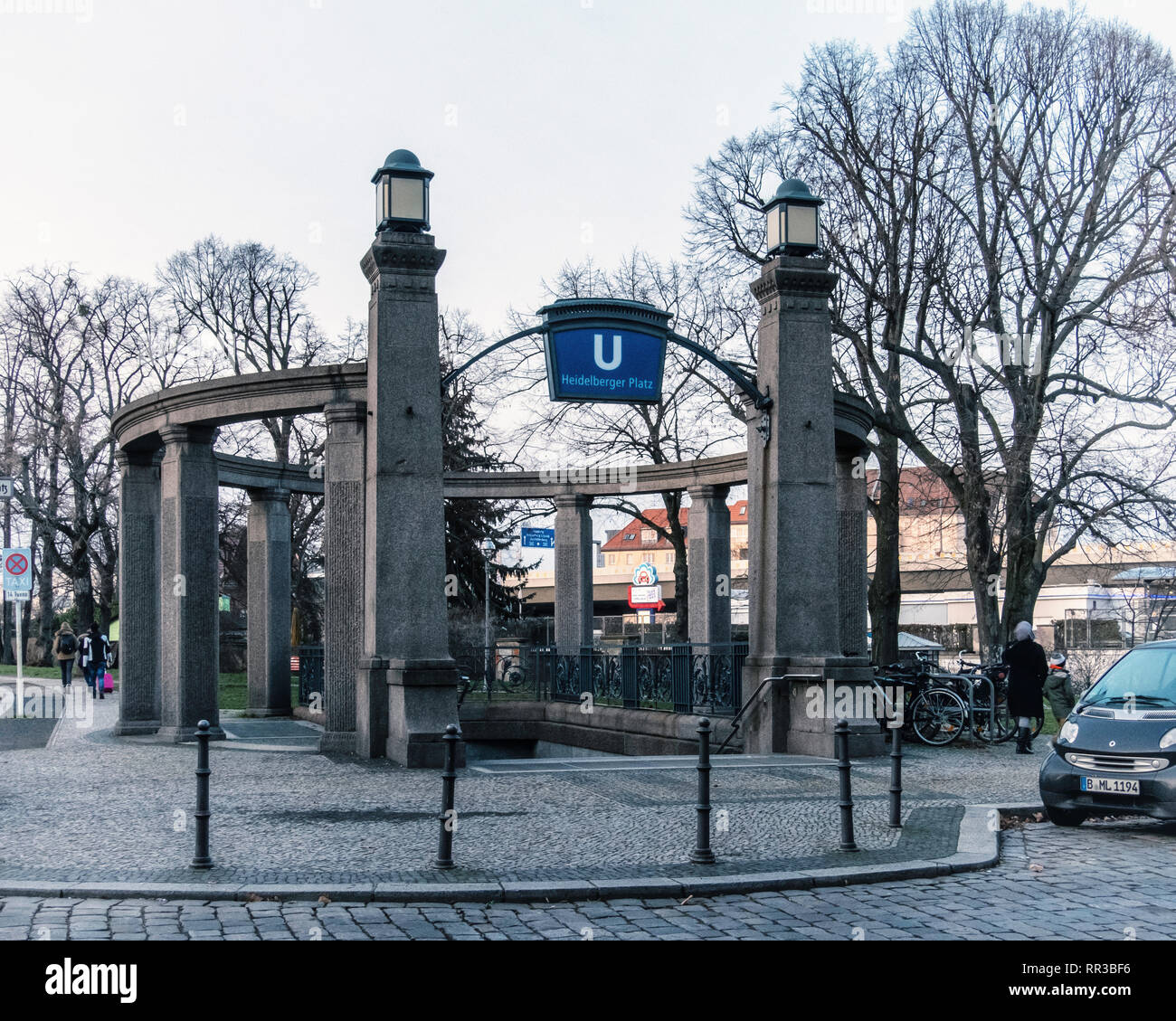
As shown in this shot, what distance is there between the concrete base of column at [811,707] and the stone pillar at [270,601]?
1059 cm

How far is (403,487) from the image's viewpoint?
14.4m

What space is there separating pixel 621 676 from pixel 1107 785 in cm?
1116

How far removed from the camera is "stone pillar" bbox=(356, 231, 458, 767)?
1430 centimetres

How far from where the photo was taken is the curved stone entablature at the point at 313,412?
1595cm

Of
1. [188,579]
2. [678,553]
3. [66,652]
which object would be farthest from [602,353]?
[66,652]

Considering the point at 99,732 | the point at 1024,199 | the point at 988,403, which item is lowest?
the point at 99,732

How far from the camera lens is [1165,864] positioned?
887cm

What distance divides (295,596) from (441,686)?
3233 centimetres

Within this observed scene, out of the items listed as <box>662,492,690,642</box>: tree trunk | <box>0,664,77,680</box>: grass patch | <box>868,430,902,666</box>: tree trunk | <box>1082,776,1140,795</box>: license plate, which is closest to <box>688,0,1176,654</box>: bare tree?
<box>868,430,902,666</box>: tree trunk

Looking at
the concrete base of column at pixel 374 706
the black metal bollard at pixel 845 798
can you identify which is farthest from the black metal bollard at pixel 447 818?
the concrete base of column at pixel 374 706

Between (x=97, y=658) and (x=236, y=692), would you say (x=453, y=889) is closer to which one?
(x=236, y=692)
